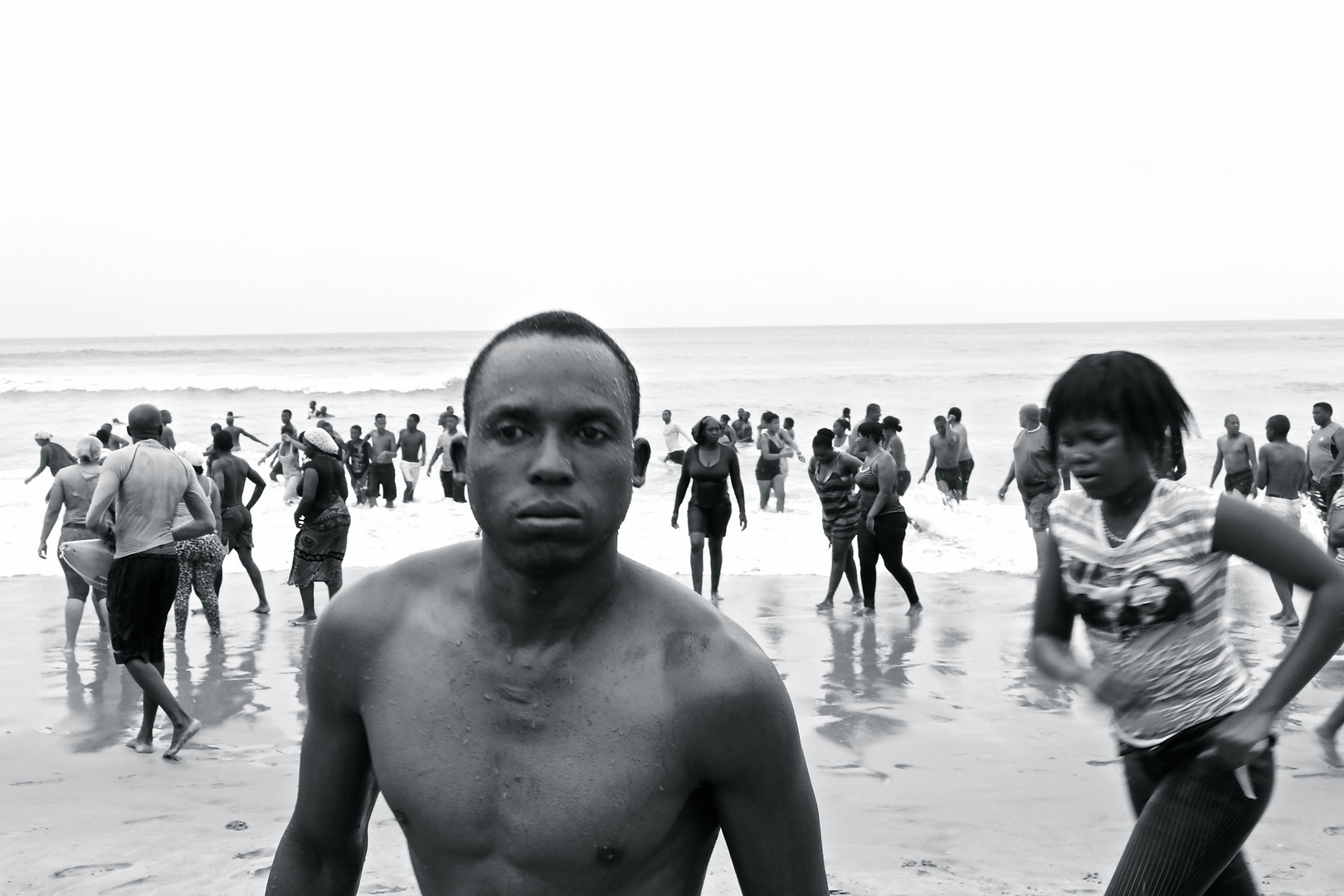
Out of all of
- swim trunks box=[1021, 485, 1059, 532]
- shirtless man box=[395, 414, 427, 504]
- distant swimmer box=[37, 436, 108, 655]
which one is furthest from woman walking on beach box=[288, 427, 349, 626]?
shirtless man box=[395, 414, 427, 504]

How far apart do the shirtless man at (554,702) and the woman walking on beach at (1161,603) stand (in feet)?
4.72

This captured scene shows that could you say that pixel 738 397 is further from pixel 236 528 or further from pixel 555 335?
pixel 555 335

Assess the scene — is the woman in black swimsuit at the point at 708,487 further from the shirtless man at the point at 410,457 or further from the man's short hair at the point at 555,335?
the shirtless man at the point at 410,457

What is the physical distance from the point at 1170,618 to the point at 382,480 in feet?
63.0

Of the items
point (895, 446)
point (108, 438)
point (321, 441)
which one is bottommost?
point (895, 446)

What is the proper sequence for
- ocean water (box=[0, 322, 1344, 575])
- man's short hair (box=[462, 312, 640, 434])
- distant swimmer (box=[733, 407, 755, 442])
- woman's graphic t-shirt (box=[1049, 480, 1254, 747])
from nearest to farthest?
man's short hair (box=[462, 312, 640, 434]), woman's graphic t-shirt (box=[1049, 480, 1254, 747]), ocean water (box=[0, 322, 1344, 575]), distant swimmer (box=[733, 407, 755, 442])

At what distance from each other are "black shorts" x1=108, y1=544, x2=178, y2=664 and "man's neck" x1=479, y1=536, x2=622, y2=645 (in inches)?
237

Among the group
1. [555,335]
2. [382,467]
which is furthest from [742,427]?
[555,335]

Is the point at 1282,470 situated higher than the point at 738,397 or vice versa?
the point at 1282,470

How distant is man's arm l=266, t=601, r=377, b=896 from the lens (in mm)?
1620

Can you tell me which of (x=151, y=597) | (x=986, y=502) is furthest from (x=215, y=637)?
(x=986, y=502)

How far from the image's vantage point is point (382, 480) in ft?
68.6

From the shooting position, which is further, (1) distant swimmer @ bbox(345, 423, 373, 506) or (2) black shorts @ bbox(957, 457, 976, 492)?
(2) black shorts @ bbox(957, 457, 976, 492)

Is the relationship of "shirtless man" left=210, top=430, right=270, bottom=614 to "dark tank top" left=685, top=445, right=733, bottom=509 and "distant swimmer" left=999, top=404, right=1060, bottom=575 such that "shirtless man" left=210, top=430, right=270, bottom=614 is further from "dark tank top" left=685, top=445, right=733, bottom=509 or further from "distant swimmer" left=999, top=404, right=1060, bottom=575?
"distant swimmer" left=999, top=404, right=1060, bottom=575
